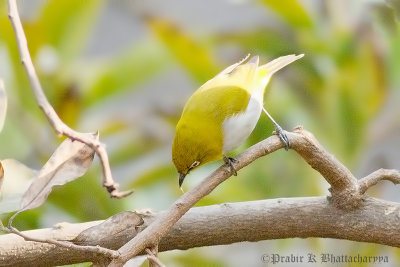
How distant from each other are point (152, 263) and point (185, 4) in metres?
1.67

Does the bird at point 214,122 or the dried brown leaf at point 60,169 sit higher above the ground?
the bird at point 214,122

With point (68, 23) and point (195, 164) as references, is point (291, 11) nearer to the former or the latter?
point (68, 23)

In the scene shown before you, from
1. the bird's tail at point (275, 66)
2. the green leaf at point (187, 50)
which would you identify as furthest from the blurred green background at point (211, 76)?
the bird's tail at point (275, 66)

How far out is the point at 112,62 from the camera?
131cm

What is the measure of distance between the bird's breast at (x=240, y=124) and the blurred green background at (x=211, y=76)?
34 cm

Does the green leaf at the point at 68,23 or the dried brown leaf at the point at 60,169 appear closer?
the dried brown leaf at the point at 60,169

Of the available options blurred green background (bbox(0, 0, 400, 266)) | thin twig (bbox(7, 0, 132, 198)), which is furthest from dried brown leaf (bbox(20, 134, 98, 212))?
blurred green background (bbox(0, 0, 400, 266))

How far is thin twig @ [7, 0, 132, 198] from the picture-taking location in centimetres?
43

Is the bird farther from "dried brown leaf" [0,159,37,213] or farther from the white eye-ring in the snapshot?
"dried brown leaf" [0,159,37,213]

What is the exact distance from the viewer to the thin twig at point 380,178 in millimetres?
566

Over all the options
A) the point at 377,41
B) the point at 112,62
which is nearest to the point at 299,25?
the point at 377,41

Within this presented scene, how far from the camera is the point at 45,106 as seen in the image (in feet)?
1.42

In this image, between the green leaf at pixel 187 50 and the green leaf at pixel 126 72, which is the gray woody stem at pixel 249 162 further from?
the green leaf at pixel 126 72

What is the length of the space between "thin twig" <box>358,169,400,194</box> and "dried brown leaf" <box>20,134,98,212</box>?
0.25m
